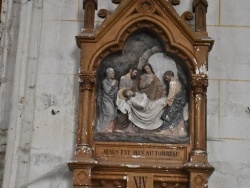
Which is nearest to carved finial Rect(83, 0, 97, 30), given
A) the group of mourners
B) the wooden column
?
the group of mourners

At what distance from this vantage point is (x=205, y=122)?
475 cm

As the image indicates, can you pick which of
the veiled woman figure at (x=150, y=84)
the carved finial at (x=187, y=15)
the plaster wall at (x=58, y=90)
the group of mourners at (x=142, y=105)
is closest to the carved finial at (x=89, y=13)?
the plaster wall at (x=58, y=90)

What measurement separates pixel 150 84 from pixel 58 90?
0.68 metres

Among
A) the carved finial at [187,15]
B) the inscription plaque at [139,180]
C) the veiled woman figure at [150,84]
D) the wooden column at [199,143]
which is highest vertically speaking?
the carved finial at [187,15]

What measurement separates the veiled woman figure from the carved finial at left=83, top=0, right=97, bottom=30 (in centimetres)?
50

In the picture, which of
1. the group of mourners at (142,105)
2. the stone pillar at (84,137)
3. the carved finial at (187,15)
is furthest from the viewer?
the carved finial at (187,15)

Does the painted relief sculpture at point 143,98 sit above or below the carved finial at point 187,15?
below

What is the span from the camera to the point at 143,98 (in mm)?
4809

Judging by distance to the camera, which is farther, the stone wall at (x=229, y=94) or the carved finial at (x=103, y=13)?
the carved finial at (x=103, y=13)

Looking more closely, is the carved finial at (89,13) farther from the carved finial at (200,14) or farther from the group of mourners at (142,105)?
the carved finial at (200,14)

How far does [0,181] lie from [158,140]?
1169 millimetres

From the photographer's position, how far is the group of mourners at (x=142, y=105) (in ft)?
15.7

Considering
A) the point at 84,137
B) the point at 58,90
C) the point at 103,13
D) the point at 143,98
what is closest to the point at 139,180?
the point at 84,137

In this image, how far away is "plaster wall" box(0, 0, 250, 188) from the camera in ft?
15.8
